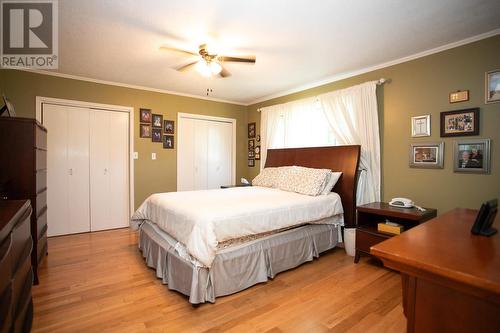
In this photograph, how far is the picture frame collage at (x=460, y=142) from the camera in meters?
2.36

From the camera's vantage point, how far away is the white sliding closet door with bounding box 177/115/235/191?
184 inches

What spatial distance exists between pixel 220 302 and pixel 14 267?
1.37 m

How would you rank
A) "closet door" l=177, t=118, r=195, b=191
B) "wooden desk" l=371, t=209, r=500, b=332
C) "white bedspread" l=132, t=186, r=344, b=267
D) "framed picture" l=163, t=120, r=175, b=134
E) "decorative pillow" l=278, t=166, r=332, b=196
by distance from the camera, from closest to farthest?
1. "wooden desk" l=371, t=209, r=500, b=332
2. "white bedspread" l=132, t=186, r=344, b=267
3. "decorative pillow" l=278, t=166, r=332, b=196
4. "framed picture" l=163, t=120, r=175, b=134
5. "closet door" l=177, t=118, r=195, b=191

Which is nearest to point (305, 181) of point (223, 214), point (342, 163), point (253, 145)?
point (342, 163)

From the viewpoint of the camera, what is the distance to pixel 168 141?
4.48 metres

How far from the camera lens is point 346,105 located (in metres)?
3.45

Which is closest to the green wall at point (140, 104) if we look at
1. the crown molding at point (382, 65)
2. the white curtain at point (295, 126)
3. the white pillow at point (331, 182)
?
the white curtain at point (295, 126)

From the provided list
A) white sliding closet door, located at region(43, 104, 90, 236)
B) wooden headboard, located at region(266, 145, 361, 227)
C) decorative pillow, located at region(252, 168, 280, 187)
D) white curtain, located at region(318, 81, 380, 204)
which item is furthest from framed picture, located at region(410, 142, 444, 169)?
white sliding closet door, located at region(43, 104, 90, 236)

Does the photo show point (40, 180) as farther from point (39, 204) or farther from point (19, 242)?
point (19, 242)

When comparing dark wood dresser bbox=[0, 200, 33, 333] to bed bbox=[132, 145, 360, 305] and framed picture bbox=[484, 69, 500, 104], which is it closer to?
bed bbox=[132, 145, 360, 305]

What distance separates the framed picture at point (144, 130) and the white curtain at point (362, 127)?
3.04 meters

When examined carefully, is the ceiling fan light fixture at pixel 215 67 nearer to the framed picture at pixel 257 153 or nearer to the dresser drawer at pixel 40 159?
the dresser drawer at pixel 40 159

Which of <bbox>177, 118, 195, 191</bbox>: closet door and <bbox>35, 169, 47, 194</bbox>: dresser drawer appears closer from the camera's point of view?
A: <bbox>35, 169, 47, 194</bbox>: dresser drawer

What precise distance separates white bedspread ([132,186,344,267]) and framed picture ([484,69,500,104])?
5.73ft
